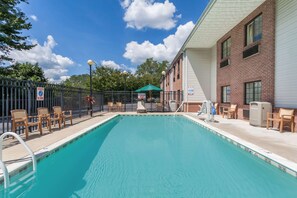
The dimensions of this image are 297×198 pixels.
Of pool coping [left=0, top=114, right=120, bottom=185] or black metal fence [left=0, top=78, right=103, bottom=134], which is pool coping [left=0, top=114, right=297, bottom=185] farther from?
black metal fence [left=0, top=78, right=103, bottom=134]

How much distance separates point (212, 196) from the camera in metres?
3.25

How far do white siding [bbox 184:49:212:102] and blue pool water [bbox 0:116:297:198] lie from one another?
10.8 m

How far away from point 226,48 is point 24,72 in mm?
19429

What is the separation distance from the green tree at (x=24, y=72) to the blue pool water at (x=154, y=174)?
17.0 meters

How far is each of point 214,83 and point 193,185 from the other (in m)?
13.6

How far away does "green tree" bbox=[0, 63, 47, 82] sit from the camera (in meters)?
18.8

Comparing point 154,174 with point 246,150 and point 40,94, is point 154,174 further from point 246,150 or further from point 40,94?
point 40,94

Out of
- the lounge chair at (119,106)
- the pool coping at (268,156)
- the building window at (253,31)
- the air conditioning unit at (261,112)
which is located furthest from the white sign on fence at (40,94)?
the lounge chair at (119,106)

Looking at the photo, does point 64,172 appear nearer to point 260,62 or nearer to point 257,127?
point 257,127

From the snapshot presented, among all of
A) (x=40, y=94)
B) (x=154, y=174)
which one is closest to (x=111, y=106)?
(x=40, y=94)

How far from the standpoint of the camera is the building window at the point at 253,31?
32.6ft

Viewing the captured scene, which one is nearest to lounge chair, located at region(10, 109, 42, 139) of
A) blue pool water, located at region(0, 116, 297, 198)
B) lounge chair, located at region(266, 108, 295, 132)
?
blue pool water, located at region(0, 116, 297, 198)

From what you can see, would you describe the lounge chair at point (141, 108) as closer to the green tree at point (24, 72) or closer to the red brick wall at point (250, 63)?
the red brick wall at point (250, 63)

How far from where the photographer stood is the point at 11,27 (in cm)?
1677
